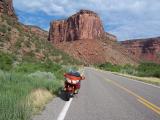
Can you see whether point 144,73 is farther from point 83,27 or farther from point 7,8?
point 83,27

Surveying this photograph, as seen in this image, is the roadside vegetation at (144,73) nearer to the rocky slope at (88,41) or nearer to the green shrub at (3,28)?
the green shrub at (3,28)

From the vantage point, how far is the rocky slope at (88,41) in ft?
496

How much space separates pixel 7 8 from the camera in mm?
58469

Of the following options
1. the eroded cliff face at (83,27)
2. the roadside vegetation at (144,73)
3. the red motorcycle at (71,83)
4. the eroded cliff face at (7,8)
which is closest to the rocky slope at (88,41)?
the eroded cliff face at (83,27)

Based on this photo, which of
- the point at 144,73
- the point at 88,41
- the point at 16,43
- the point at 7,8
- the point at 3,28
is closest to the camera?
the point at 16,43

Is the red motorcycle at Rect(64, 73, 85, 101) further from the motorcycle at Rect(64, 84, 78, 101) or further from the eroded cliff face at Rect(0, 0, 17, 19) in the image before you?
the eroded cliff face at Rect(0, 0, 17, 19)

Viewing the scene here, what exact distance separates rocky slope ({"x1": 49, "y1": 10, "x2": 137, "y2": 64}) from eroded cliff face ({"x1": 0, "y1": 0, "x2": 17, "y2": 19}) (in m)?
86.1

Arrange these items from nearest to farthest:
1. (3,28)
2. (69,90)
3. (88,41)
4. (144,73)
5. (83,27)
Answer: (69,90)
(3,28)
(144,73)
(88,41)
(83,27)

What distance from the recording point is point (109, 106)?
39.8 ft

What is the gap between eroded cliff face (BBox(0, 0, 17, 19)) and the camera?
55606mm

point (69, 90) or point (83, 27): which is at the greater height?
point (83, 27)

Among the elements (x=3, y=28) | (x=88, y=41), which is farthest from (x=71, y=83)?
(x=88, y=41)

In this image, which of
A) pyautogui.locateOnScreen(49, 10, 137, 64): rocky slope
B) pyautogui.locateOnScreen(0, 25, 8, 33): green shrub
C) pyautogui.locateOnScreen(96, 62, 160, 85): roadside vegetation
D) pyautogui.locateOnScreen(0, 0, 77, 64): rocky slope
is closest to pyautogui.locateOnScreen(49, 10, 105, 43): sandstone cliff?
pyautogui.locateOnScreen(49, 10, 137, 64): rocky slope

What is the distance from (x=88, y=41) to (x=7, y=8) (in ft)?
343
